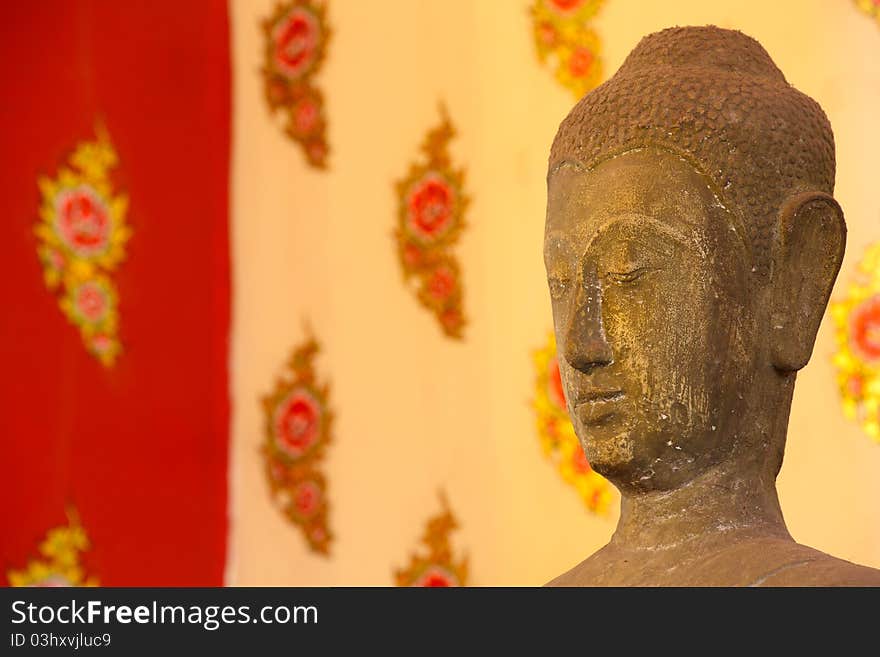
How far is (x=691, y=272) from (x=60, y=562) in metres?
2.36

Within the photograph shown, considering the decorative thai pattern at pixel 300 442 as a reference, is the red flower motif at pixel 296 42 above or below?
above

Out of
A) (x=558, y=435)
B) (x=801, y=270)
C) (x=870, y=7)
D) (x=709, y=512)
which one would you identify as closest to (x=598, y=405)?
(x=709, y=512)

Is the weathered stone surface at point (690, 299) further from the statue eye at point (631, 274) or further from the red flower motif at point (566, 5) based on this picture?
the red flower motif at point (566, 5)

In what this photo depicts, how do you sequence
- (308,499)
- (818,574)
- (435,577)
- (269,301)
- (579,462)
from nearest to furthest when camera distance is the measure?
1. (818,574)
2. (579,462)
3. (435,577)
4. (308,499)
5. (269,301)

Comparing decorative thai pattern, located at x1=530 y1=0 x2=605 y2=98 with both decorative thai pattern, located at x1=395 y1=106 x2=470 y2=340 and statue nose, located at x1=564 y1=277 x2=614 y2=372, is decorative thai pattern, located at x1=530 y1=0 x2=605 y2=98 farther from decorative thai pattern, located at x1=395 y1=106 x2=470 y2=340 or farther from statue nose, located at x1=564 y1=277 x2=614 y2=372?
statue nose, located at x1=564 y1=277 x2=614 y2=372

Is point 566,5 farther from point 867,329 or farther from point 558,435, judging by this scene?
point 867,329

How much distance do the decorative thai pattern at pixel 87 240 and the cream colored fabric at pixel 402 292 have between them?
1.41ft

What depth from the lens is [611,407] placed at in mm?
2111

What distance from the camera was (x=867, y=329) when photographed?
3.10 m

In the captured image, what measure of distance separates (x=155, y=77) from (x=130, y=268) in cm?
60

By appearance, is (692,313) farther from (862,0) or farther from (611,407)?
(862,0)

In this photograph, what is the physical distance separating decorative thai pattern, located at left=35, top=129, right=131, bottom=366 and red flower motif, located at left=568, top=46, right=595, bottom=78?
140 centimetres

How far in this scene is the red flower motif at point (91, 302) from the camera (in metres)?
4.04

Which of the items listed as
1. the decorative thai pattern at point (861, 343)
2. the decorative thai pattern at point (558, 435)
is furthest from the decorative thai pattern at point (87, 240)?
the decorative thai pattern at point (861, 343)
